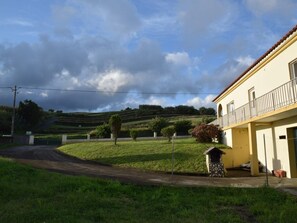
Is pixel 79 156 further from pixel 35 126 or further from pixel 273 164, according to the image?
pixel 35 126

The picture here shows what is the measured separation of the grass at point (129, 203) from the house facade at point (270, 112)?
2.85 meters

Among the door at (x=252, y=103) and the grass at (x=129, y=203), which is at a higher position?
the door at (x=252, y=103)

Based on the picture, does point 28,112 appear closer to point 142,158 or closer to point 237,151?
point 142,158

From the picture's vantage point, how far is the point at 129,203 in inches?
366

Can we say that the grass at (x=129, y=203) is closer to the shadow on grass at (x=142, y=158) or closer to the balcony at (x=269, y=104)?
the balcony at (x=269, y=104)

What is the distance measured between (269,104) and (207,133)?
33.9ft

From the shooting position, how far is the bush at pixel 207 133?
86.3ft

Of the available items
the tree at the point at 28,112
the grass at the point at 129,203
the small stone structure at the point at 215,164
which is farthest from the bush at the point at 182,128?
the tree at the point at 28,112

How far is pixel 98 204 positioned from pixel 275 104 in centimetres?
1044

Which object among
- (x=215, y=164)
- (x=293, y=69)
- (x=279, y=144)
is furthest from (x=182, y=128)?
(x=293, y=69)

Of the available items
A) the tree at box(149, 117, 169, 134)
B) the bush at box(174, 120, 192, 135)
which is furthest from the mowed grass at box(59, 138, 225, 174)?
the bush at box(174, 120, 192, 135)

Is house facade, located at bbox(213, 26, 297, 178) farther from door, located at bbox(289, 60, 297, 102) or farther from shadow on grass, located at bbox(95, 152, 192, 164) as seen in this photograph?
shadow on grass, located at bbox(95, 152, 192, 164)

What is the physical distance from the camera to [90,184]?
37.4 feet

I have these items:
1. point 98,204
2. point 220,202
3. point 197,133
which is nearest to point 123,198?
point 98,204
